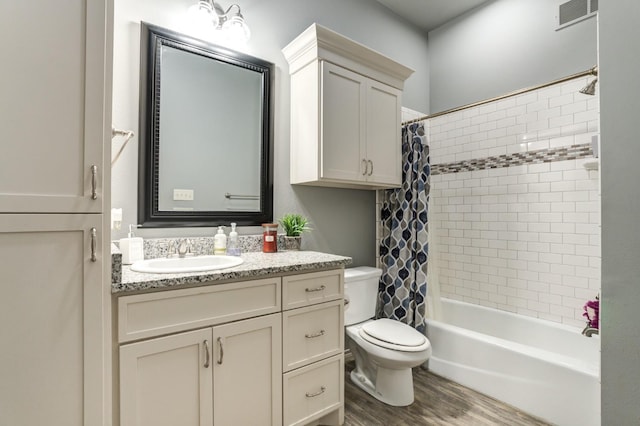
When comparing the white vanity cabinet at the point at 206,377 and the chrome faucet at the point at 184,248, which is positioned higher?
the chrome faucet at the point at 184,248

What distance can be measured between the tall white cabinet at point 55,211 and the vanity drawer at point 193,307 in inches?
3.2

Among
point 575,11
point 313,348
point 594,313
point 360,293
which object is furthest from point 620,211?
point 575,11

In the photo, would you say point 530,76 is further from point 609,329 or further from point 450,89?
point 609,329

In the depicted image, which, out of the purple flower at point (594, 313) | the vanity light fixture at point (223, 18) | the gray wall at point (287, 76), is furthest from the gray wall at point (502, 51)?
the vanity light fixture at point (223, 18)

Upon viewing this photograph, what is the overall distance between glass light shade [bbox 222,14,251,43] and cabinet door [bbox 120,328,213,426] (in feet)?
5.40

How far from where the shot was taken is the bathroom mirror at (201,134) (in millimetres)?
1680

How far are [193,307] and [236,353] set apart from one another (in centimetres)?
29

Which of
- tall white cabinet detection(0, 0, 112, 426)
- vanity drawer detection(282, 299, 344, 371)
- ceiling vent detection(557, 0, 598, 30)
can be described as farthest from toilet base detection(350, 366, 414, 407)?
ceiling vent detection(557, 0, 598, 30)

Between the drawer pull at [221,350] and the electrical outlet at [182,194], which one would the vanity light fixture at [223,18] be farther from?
the drawer pull at [221,350]

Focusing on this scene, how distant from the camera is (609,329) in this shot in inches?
29.3

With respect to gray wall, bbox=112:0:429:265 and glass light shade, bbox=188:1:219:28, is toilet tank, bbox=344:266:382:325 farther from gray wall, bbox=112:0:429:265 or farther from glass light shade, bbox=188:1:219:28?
glass light shade, bbox=188:1:219:28

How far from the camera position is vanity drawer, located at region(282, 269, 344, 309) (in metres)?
1.52

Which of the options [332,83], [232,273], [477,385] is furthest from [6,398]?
[477,385]

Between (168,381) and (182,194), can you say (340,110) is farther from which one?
(168,381)
